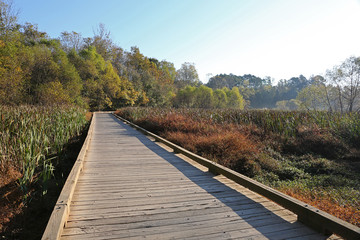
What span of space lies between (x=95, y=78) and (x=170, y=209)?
33392mm

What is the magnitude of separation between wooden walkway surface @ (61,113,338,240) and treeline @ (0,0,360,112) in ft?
50.3

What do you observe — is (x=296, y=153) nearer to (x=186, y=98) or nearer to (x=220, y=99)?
(x=186, y=98)

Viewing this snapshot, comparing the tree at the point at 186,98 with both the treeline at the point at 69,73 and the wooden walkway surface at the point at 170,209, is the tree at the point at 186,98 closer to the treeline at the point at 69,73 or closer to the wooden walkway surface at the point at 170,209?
the treeline at the point at 69,73

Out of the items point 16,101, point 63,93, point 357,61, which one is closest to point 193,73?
point 357,61

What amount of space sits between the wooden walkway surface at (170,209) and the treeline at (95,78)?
50.3 feet

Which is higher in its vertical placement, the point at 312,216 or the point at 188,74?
the point at 188,74

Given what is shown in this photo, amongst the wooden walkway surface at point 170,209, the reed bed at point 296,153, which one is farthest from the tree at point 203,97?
the wooden walkway surface at point 170,209

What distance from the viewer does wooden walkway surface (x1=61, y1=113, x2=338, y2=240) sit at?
6.66 ft

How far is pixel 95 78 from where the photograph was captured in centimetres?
3250

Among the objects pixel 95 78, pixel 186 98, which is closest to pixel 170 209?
pixel 95 78

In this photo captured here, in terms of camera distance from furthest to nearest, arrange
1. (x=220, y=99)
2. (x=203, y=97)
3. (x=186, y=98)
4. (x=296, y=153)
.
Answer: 1. (x=220, y=99)
2. (x=203, y=97)
3. (x=186, y=98)
4. (x=296, y=153)

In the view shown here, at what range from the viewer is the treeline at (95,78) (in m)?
15.5

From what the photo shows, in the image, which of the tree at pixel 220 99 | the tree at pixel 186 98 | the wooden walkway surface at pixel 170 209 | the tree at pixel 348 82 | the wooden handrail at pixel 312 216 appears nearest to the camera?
the wooden handrail at pixel 312 216

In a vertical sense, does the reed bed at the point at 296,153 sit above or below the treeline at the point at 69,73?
below
